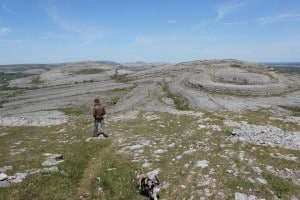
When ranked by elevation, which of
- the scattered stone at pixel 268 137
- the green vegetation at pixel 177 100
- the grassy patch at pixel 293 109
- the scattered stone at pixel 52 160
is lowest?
the grassy patch at pixel 293 109

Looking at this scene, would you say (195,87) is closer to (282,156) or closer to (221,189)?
(282,156)

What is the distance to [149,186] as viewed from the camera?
59.0 feet

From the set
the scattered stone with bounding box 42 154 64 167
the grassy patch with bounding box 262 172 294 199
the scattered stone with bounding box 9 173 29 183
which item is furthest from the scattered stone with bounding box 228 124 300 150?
the scattered stone with bounding box 9 173 29 183

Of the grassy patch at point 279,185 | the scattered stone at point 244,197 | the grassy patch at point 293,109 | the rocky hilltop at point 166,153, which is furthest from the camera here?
the grassy patch at point 293,109

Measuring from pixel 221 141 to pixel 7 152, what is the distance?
17.0m

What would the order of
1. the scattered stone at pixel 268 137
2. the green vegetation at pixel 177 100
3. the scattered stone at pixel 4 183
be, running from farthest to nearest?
the green vegetation at pixel 177 100, the scattered stone at pixel 268 137, the scattered stone at pixel 4 183

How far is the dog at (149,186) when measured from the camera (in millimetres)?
17672

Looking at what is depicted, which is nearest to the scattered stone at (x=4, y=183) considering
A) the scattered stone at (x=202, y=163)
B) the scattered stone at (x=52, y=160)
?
the scattered stone at (x=52, y=160)

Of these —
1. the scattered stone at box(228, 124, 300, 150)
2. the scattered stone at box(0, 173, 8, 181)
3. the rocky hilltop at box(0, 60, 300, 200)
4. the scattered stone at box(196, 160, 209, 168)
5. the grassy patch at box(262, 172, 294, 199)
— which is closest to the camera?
the grassy patch at box(262, 172, 294, 199)

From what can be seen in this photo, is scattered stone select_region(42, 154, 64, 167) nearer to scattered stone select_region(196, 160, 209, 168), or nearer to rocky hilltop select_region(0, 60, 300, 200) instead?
rocky hilltop select_region(0, 60, 300, 200)

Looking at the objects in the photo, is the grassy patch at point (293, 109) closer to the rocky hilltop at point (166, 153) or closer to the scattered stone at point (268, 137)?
the rocky hilltop at point (166, 153)

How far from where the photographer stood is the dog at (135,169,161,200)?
1767 centimetres

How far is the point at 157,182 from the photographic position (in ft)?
60.2

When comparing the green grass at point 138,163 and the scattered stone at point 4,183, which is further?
the scattered stone at point 4,183
